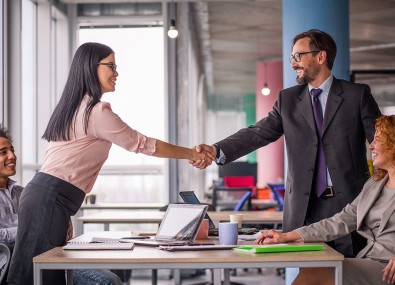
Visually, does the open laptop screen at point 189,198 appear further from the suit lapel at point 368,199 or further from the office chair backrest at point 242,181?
the office chair backrest at point 242,181

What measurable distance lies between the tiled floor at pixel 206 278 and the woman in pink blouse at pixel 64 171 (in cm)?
479

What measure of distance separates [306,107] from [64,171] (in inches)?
51.6

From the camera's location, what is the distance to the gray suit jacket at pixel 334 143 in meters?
3.71

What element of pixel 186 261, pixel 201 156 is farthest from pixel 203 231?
pixel 186 261

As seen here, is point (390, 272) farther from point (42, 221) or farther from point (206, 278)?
point (206, 278)

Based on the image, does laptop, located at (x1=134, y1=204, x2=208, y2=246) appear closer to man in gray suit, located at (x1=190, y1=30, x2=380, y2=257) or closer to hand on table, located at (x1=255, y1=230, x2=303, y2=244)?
hand on table, located at (x1=255, y1=230, x2=303, y2=244)

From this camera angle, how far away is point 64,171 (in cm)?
332

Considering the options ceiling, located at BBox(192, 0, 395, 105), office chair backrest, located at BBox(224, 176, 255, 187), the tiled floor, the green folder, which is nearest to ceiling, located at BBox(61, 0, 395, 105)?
ceiling, located at BBox(192, 0, 395, 105)

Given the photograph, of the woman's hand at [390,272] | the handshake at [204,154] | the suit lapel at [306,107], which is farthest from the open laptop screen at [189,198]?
the woman's hand at [390,272]

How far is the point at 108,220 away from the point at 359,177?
2853mm

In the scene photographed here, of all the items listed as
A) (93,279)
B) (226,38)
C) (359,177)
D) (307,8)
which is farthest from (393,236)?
(226,38)

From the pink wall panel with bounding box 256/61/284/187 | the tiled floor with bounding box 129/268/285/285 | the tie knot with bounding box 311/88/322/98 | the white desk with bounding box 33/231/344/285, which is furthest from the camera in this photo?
the pink wall panel with bounding box 256/61/284/187

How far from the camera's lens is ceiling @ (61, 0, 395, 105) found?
484 inches

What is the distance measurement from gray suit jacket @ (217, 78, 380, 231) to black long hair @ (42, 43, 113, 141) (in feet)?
3.44
